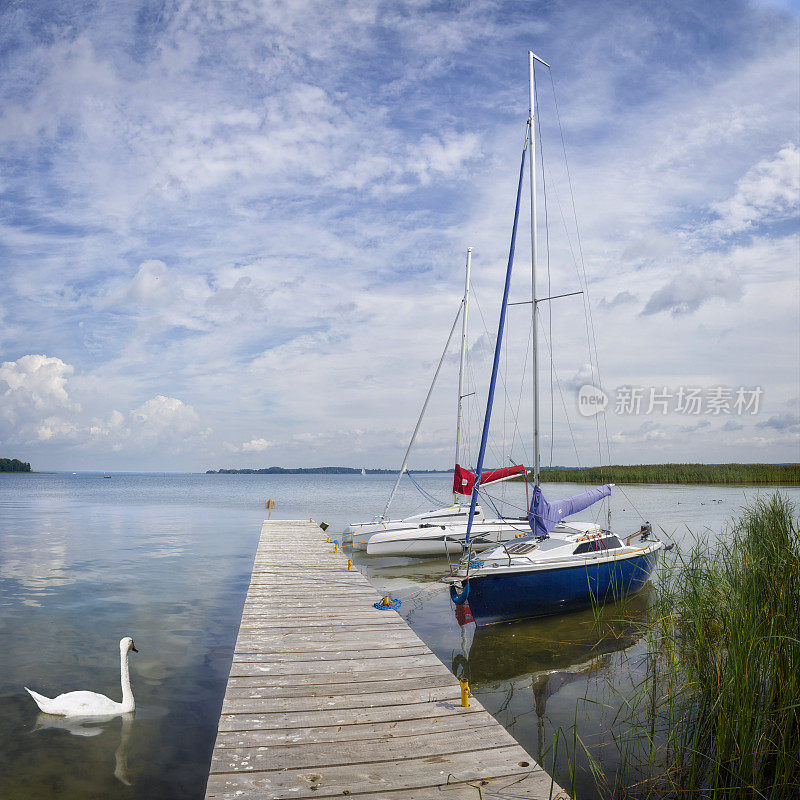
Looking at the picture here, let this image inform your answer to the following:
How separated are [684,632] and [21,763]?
6533 mm

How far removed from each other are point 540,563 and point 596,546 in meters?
1.59

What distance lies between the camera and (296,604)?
8766 mm

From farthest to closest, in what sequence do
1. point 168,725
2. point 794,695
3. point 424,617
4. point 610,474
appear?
point 610,474, point 424,617, point 168,725, point 794,695

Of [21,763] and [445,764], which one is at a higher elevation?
[445,764]

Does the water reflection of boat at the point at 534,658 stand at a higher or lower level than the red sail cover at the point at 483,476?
lower

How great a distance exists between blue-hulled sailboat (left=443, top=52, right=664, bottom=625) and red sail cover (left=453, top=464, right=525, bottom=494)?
1890 millimetres

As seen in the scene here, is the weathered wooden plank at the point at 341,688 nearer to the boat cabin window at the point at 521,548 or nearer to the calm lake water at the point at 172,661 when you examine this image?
the calm lake water at the point at 172,661

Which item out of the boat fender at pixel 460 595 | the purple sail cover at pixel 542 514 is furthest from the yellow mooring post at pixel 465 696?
the purple sail cover at pixel 542 514

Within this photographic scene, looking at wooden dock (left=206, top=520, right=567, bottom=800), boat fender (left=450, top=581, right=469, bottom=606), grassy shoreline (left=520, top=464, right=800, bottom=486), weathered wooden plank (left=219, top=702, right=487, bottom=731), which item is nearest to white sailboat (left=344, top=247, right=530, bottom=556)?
boat fender (left=450, top=581, right=469, bottom=606)

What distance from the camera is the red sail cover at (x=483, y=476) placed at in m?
13.4

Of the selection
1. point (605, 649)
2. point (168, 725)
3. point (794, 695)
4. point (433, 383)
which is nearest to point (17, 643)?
point (168, 725)

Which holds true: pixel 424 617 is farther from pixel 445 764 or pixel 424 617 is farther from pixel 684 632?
pixel 445 764

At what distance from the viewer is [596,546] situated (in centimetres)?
1033

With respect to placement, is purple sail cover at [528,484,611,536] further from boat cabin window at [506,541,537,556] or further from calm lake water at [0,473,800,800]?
calm lake water at [0,473,800,800]
